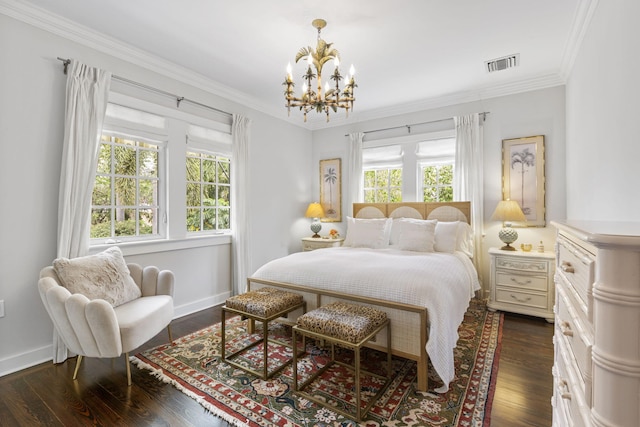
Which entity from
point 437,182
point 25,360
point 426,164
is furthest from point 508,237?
point 25,360

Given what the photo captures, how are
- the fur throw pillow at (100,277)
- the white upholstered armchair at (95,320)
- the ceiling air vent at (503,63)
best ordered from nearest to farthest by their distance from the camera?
the white upholstered armchair at (95,320) → the fur throw pillow at (100,277) → the ceiling air vent at (503,63)

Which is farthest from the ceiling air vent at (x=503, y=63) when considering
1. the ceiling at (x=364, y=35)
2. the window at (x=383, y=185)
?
the window at (x=383, y=185)

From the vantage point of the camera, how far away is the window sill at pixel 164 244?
2.96 metres

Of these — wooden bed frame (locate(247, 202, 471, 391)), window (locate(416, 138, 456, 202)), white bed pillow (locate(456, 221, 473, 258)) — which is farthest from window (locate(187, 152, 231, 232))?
white bed pillow (locate(456, 221, 473, 258))

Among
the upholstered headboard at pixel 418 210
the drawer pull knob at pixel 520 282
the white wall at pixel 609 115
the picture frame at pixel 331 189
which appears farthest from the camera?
the picture frame at pixel 331 189

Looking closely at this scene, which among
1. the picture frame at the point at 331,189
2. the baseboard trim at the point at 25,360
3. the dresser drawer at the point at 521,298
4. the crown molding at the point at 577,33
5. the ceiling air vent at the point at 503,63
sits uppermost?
the ceiling air vent at the point at 503,63

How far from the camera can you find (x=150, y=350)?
8.64 ft

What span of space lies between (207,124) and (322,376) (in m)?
3.14

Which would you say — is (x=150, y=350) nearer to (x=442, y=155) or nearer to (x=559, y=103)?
(x=442, y=155)

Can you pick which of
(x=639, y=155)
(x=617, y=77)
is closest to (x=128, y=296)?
(x=639, y=155)

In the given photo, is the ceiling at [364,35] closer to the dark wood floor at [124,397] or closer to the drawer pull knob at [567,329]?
the drawer pull knob at [567,329]

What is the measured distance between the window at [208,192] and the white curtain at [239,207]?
0.41ft

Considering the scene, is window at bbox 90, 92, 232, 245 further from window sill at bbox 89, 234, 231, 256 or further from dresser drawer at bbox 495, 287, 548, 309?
dresser drawer at bbox 495, 287, 548, 309

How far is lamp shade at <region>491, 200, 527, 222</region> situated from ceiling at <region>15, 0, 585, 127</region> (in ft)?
4.84
